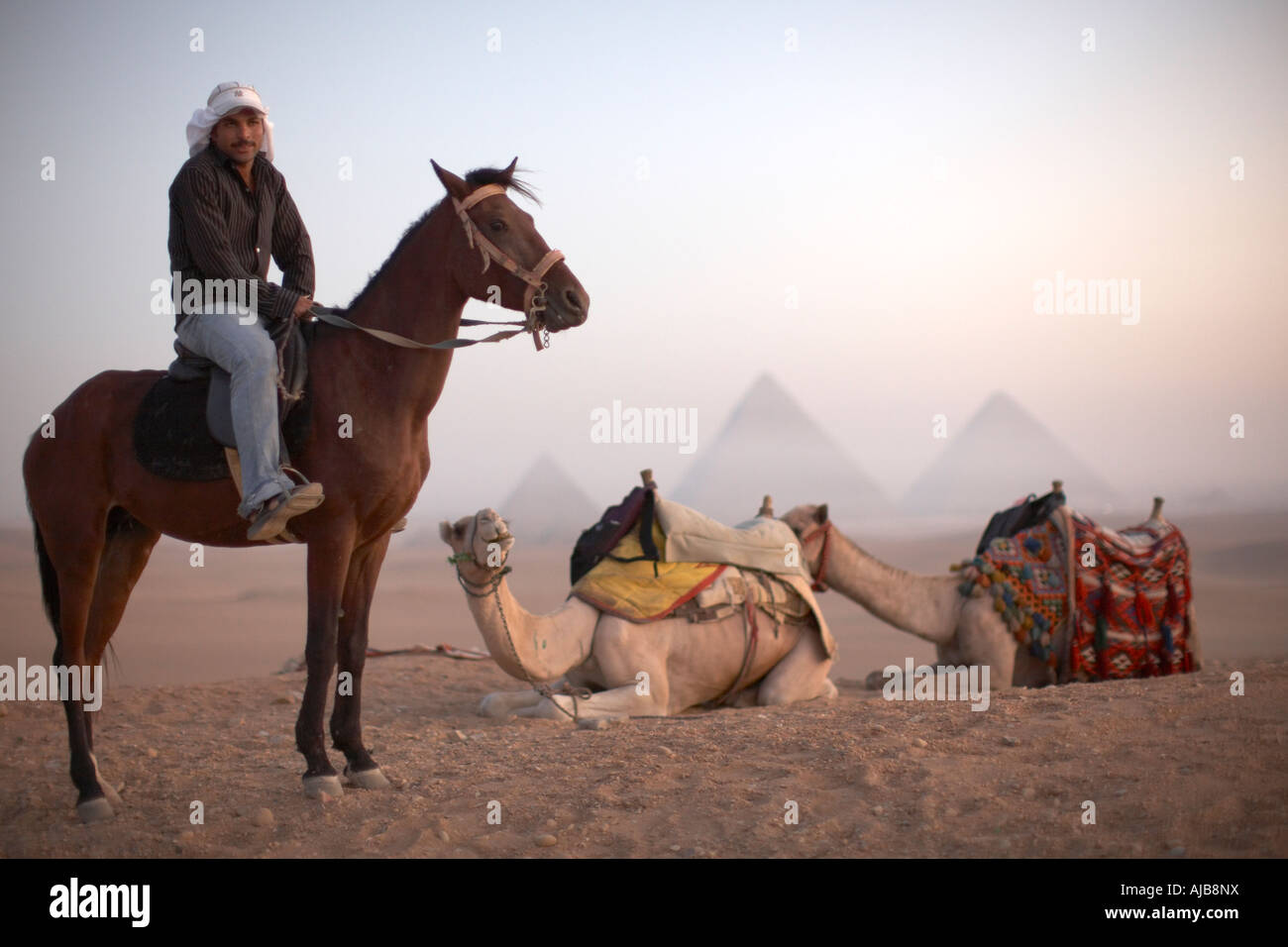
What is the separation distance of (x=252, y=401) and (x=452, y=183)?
1425 mm

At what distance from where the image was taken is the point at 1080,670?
9211 mm

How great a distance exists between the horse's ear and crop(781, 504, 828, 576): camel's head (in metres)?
4.69

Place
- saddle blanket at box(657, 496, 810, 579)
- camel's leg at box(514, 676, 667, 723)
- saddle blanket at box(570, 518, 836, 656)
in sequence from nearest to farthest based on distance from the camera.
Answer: camel's leg at box(514, 676, 667, 723) → saddle blanket at box(570, 518, 836, 656) → saddle blanket at box(657, 496, 810, 579)

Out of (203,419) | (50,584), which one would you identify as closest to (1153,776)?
(203,419)

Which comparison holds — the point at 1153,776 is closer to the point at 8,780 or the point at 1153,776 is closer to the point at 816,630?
the point at 816,630

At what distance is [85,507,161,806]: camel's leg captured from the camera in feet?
21.8

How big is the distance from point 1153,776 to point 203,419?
4.78 meters

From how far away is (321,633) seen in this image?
19.1ft

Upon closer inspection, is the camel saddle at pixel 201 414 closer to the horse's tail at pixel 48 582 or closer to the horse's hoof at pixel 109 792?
the horse's tail at pixel 48 582

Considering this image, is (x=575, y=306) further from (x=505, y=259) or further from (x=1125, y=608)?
(x=1125, y=608)

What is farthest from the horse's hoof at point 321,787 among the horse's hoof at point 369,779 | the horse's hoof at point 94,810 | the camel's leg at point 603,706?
the camel's leg at point 603,706

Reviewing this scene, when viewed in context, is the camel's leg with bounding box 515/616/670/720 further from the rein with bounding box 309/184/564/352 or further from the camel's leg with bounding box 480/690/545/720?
the rein with bounding box 309/184/564/352

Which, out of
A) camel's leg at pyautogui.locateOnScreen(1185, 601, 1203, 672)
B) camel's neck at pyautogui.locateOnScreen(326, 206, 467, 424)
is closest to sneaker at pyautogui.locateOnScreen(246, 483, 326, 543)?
camel's neck at pyautogui.locateOnScreen(326, 206, 467, 424)
